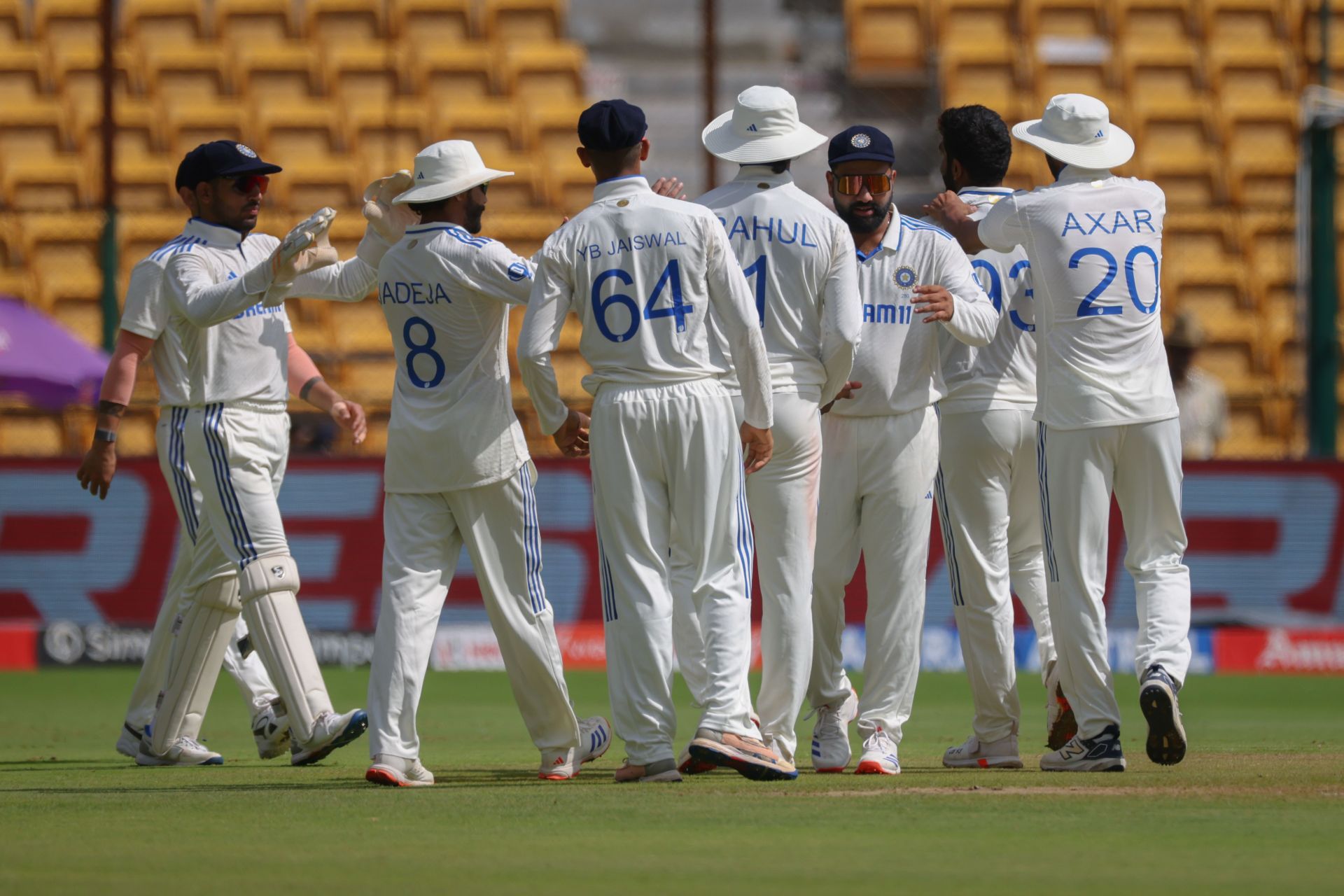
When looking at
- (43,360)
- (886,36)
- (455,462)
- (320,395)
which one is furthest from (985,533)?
(886,36)

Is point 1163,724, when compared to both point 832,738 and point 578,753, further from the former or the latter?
point 578,753

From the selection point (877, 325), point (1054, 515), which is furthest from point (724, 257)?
point (1054, 515)

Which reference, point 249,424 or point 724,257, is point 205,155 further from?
point 724,257

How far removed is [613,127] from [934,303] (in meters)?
1.29

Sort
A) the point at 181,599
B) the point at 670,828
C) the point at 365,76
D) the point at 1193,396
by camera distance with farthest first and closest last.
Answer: the point at 365,76, the point at 1193,396, the point at 181,599, the point at 670,828

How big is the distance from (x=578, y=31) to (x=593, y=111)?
1395cm

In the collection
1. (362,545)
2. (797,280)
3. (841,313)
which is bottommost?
(362,545)

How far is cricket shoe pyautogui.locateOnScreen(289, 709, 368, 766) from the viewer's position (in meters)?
6.93

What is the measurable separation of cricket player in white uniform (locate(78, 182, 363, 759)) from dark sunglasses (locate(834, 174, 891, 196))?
2.19 m

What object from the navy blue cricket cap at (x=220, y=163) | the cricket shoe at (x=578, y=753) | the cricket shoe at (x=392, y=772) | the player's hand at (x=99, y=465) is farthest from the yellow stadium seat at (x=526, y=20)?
the cricket shoe at (x=392, y=772)

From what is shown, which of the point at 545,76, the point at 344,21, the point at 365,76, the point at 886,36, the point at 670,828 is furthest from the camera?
the point at 344,21

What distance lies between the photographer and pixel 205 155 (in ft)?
24.6

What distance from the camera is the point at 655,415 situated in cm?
634

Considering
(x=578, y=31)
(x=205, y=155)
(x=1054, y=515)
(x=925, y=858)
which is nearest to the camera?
(x=925, y=858)
